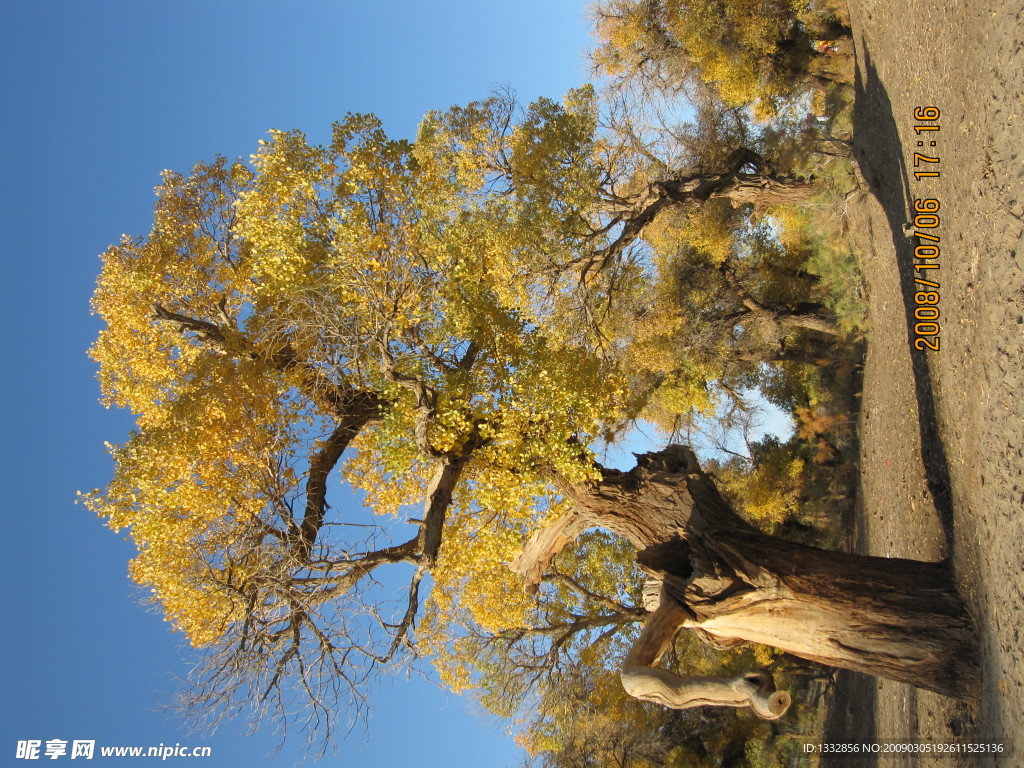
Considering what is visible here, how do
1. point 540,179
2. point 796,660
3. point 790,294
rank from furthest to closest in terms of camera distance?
point 790,294, point 796,660, point 540,179

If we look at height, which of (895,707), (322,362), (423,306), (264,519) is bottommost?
(895,707)

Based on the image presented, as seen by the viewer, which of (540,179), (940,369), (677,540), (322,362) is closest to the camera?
(940,369)

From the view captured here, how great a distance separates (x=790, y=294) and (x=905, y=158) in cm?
791

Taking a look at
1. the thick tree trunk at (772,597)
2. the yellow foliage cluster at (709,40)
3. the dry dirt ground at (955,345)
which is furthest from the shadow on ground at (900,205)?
the yellow foliage cluster at (709,40)

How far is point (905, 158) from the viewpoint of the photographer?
10.0m

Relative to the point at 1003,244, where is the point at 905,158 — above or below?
above

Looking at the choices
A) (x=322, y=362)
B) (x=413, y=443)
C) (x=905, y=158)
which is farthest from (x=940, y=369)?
(x=322, y=362)

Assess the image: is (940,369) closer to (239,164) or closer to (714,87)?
(714,87)

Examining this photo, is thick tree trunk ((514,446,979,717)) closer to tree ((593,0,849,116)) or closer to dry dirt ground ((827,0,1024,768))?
dry dirt ground ((827,0,1024,768))
